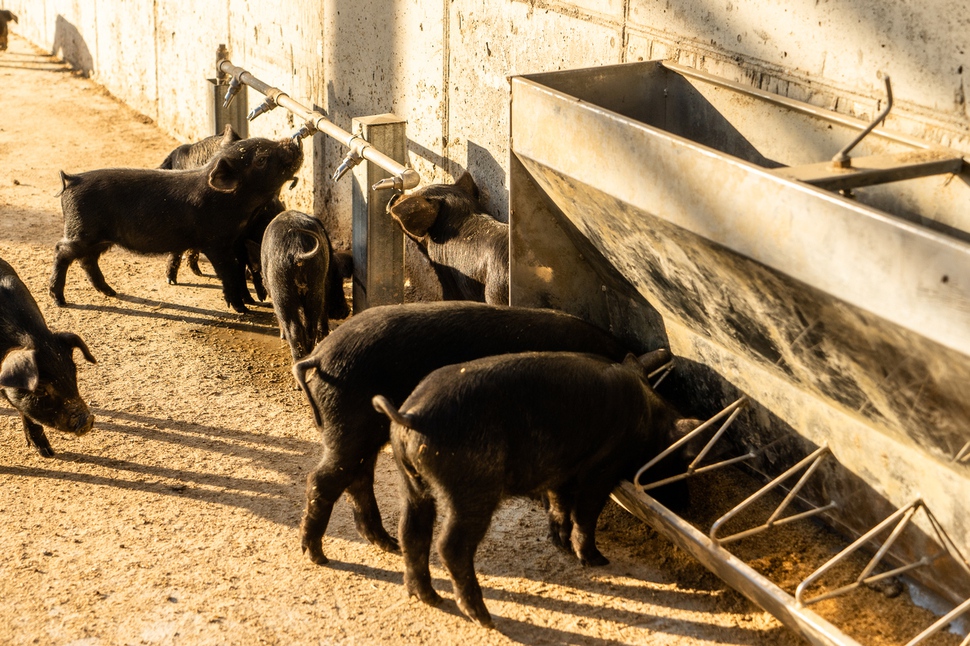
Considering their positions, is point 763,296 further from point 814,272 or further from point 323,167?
point 323,167

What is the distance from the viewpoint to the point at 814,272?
9.92ft

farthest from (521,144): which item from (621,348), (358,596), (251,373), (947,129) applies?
(251,373)

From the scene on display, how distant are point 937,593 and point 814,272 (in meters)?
1.49

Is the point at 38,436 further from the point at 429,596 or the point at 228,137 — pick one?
the point at 228,137

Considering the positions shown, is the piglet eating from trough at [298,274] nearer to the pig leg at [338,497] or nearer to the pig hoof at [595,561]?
the pig leg at [338,497]

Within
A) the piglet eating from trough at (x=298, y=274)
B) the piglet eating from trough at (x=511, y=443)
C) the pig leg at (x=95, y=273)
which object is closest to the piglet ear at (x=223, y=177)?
the piglet eating from trough at (x=298, y=274)

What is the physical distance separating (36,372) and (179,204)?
1843 mm

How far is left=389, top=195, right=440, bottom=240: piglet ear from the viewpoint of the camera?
571 cm

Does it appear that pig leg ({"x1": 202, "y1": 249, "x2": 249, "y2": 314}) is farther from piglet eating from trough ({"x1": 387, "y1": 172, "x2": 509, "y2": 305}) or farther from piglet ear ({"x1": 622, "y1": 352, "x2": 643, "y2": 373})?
piglet ear ({"x1": 622, "y1": 352, "x2": 643, "y2": 373})

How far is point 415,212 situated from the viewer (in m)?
5.72

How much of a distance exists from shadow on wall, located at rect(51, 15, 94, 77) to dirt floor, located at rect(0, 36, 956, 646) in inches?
257

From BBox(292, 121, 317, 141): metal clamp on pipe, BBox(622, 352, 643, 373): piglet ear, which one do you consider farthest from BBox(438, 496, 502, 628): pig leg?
BBox(292, 121, 317, 141): metal clamp on pipe

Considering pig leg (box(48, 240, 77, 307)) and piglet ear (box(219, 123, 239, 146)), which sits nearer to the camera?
pig leg (box(48, 240, 77, 307))

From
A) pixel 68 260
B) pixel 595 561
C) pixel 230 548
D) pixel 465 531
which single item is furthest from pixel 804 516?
pixel 68 260
